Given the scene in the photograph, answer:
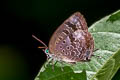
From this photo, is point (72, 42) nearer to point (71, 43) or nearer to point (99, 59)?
point (71, 43)

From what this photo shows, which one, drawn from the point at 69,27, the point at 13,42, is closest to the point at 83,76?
the point at 69,27

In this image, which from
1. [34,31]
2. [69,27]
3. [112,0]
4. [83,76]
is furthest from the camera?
[34,31]

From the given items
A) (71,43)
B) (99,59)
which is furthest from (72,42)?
(99,59)

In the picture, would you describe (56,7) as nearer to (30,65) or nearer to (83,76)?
(30,65)

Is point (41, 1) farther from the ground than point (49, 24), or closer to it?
farther from the ground

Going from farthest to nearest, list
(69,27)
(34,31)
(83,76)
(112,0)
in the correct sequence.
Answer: (34,31), (112,0), (69,27), (83,76)

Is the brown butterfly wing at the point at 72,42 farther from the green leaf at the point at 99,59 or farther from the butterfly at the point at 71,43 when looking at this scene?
the green leaf at the point at 99,59

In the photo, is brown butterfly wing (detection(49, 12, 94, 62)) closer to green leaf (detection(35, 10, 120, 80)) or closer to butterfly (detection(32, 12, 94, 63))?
butterfly (detection(32, 12, 94, 63))
